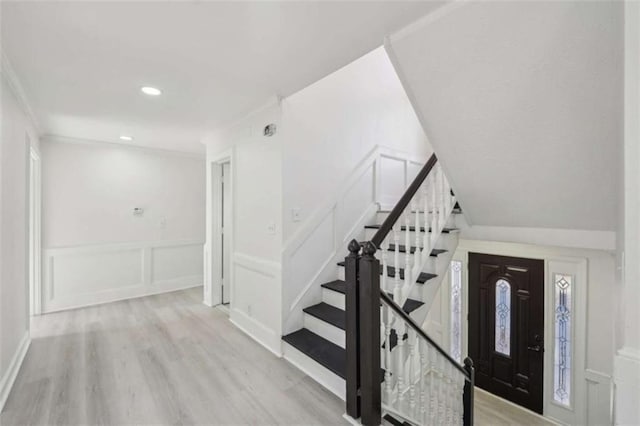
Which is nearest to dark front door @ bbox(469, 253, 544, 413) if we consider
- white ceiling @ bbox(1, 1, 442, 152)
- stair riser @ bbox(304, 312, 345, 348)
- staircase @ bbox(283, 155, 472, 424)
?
staircase @ bbox(283, 155, 472, 424)

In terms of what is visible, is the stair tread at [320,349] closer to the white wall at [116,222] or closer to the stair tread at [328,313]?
the stair tread at [328,313]

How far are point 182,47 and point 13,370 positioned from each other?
9.43 feet

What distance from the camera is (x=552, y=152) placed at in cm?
177

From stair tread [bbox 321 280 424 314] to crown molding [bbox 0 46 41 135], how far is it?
9.20ft

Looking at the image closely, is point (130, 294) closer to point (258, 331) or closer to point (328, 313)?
point (258, 331)

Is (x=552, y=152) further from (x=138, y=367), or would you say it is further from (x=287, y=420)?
(x=138, y=367)

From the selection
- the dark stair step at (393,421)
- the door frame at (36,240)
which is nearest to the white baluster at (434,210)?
the dark stair step at (393,421)

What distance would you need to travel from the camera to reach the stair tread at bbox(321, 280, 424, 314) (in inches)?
91.2

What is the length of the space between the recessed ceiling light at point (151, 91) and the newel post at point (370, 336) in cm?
224

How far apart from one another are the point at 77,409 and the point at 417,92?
314 centimetres

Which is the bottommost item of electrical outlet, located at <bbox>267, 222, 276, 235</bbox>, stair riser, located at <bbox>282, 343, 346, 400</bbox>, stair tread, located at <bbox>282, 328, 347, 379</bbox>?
stair riser, located at <bbox>282, 343, 346, 400</bbox>

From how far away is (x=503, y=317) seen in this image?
3873 millimetres

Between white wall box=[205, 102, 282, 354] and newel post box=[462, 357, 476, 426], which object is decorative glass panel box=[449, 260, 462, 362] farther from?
white wall box=[205, 102, 282, 354]

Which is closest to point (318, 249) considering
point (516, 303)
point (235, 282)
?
point (235, 282)
